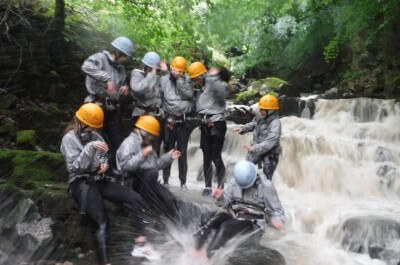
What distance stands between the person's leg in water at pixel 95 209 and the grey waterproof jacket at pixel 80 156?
133 mm

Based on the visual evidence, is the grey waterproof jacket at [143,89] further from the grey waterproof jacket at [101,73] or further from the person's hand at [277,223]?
the person's hand at [277,223]

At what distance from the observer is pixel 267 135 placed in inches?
258

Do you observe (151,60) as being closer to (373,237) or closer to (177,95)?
(177,95)

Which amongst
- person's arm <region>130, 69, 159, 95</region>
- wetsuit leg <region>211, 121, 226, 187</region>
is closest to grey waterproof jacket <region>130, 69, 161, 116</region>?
person's arm <region>130, 69, 159, 95</region>

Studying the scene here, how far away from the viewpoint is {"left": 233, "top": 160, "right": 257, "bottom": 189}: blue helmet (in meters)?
5.11

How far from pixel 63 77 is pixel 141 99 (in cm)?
487

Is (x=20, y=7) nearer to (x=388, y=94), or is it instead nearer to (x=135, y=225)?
(x=135, y=225)

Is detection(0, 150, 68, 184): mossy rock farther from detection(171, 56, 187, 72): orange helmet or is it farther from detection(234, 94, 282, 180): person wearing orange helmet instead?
detection(234, 94, 282, 180): person wearing orange helmet

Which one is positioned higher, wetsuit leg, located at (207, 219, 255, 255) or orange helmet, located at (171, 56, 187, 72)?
orange helmet, located at (171, 56, 187, 72)

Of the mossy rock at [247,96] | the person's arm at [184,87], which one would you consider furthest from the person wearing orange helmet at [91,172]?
the mossy rock at [247,96]

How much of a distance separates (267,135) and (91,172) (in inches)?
112

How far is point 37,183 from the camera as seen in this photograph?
6.20 metres

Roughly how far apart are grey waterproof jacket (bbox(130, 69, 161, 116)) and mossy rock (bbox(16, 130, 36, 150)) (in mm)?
3064

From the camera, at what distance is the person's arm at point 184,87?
6777 millimetres
